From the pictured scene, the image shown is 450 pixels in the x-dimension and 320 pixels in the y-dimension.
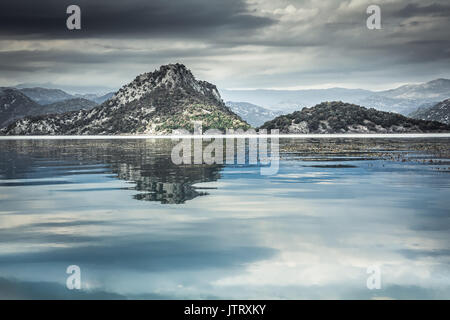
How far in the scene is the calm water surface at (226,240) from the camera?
39.9ft

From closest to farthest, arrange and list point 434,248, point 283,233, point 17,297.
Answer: point 17,297
point 434,248
point 283,233

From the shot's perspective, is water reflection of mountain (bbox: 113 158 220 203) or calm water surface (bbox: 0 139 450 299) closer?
calm water surface (bbox: 0 139 450 299)

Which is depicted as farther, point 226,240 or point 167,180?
point 167,180

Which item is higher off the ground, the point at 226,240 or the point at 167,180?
the point at 167,180

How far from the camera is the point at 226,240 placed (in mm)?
16859

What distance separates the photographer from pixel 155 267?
1370 centimetres

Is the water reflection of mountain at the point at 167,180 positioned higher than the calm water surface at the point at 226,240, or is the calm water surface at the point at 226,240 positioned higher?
the water reflection of mountain at the point at 167,180

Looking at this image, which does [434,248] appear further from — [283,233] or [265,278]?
[265,278]

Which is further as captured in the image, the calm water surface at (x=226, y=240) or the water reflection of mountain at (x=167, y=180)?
the water reflection of mountain at (x=167, y=180)

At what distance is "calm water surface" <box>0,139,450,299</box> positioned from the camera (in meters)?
12.2

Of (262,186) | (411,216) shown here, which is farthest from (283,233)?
(262,186)

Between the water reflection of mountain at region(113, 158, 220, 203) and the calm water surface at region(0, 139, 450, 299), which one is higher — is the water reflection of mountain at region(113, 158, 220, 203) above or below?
above
